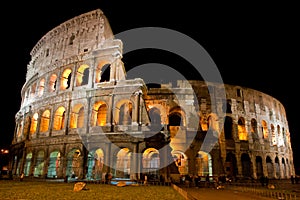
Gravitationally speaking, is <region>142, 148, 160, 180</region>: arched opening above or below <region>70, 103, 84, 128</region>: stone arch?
below

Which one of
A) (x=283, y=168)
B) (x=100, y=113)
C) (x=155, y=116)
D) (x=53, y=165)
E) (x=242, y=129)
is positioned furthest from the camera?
(x=283, y=168)

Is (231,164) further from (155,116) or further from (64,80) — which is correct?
(64,80)

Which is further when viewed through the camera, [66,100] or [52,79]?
[52,79]

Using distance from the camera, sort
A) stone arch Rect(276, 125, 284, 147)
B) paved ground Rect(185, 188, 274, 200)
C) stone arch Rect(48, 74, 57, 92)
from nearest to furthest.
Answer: paved ground Rect(185, 188, 274, 200) < stone arch Rect(48, 74, 57, 92) < stone arch Rect(276, 125, 284, 147)

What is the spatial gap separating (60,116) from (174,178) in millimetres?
13643

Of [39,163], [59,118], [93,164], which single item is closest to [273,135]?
[93,164]

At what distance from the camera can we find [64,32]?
88.2 ft

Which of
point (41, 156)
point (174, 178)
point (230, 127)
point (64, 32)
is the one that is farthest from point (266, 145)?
point (64, 32)

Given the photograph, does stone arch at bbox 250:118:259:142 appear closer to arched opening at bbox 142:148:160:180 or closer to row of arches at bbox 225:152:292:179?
row of arches at bbox 225:152:292:179

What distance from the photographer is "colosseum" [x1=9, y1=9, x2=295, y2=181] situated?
1920cm

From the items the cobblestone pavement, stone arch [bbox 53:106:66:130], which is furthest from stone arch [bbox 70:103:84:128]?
the cobblestone pavement

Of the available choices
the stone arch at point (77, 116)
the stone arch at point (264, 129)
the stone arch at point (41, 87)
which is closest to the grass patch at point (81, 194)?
the stone arch at point (77, 116)

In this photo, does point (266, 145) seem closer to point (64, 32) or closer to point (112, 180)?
point (112, 180)

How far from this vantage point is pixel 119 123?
22.5 m
